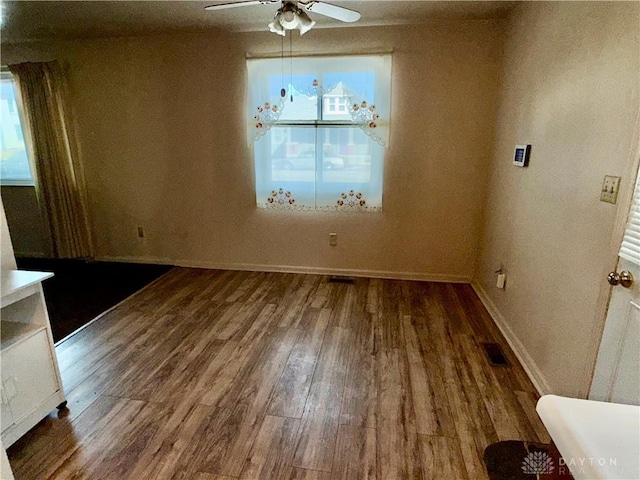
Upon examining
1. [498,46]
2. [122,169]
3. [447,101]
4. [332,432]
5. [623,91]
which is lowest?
[332,432]

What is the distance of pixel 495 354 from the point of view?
2.38 meters

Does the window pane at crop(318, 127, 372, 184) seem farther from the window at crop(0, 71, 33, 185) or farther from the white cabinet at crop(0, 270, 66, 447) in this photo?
the window at crop(0, 71, 33, 185)

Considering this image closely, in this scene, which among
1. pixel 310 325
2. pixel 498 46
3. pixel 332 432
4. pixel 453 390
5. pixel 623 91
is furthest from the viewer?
pixel 498 46

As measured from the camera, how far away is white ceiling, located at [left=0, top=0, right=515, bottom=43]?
8.84 feet

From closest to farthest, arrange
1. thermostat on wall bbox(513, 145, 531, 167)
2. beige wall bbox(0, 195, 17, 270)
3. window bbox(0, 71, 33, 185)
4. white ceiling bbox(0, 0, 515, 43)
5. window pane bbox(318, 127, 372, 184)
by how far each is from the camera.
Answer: beige wall bbox(0, 195, 17, 270) → thermostat on wall bbox(513, 145, 531, 167) → white ceiling bbox(0, 0, 515, 43) → window pane bbox(318, 127, 372, 184) → window bbox(0, 71, 33, 185)

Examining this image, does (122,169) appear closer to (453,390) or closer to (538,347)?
(453,390)

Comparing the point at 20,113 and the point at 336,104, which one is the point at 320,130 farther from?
the point at 20,113

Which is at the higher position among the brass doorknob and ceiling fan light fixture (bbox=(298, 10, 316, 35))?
ceiling fan light fixture (bbox=(298, 10, 316, 35))

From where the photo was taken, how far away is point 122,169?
3.88 meters

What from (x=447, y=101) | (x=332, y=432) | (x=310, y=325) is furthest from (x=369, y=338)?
(x=447, y=101)

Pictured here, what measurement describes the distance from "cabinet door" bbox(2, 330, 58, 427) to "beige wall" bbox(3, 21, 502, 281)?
2.24m

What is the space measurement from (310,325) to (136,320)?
1.38 metres

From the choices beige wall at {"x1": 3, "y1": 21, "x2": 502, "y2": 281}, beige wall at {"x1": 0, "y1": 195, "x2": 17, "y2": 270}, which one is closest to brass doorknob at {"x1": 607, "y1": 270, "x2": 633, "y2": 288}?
beige wall at {"x1": 3, "y1": 21, "x2": 502, "y2": 281}

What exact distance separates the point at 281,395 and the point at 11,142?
171 inches
